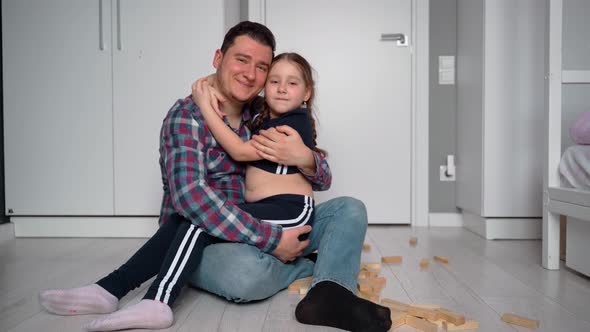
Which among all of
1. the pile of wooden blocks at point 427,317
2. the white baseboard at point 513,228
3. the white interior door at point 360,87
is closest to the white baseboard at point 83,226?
the white interior door at point 360,87

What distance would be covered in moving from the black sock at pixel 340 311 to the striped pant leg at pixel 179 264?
31 cm

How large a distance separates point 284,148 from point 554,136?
109cm

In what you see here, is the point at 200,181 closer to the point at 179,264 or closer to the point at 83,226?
the point at 179,264

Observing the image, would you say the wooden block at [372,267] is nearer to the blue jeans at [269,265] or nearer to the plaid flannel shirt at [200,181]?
the blue jeans at [269,265]

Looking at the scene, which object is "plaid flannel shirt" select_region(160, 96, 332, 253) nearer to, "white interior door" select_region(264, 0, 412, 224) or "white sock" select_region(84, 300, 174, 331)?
"white sock" select_region(84, 300, 174, 331)

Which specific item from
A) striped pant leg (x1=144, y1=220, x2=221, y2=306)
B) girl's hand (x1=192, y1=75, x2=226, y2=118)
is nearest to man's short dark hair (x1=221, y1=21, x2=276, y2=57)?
girl's hand (x1=192, y1=75, x2=226, y2=118)

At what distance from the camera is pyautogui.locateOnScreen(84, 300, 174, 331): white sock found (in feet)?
3.69

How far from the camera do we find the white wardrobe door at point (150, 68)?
2.50 metres

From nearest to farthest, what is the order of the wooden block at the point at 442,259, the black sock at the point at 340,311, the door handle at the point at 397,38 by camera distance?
the black sock at the point at 340,311 < the wooden block at the point at 442,259 < the door handle at the point at 397,38

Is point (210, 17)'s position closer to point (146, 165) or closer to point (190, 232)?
point (146, 165)

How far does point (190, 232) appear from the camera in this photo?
1332 mm

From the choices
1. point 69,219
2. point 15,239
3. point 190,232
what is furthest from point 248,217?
point 15,239

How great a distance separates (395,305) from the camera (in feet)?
4.30

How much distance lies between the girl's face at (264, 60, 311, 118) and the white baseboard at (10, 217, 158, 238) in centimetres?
130
